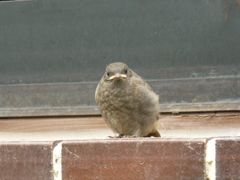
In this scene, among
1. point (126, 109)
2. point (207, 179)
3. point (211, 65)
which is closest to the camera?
point (207, 179)

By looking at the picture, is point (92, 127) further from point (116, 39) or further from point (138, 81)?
point (116, 39)

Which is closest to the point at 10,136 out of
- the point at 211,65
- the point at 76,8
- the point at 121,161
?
the point at 76,8

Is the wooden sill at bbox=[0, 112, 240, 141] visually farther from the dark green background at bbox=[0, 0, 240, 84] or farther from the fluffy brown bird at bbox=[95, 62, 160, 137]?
the dark green background at bbox=[0, 0, 240, 84]

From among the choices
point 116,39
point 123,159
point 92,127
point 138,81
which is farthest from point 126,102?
point 123,159

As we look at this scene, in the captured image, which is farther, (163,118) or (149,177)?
(163,118)

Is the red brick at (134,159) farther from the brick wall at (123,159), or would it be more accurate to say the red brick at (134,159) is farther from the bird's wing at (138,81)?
the bird's wing at (138,81)

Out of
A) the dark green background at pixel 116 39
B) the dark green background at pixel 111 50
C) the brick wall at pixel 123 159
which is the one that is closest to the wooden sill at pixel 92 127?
the dark green background at pixel 111 50

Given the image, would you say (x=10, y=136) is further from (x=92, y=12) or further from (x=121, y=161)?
(x=121, y=161)

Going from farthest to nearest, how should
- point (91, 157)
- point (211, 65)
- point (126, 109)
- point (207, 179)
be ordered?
point (126, 109) < point (211, 65) < point (91, 157) < point (207, 179)
